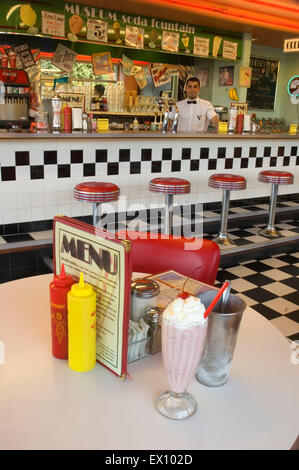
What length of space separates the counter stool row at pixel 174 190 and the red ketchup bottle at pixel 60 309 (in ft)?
8.94

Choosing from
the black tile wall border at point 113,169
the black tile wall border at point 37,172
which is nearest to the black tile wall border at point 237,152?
the black tile wall border at point 113,169

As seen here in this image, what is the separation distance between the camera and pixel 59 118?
4.30 meters

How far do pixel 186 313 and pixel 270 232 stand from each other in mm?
4513

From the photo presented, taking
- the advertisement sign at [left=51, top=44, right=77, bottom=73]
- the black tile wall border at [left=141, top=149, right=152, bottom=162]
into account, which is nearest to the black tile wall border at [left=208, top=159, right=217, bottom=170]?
the black tile wall border at [left=141, top=149, right=152, bottom=162]

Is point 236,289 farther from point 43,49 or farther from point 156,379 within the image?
point 43,49

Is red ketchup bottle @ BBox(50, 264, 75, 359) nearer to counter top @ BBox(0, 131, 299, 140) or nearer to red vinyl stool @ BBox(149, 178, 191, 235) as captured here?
counter top @ BBox(0, 131, 299, 140)

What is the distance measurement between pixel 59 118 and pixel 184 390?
379 cm

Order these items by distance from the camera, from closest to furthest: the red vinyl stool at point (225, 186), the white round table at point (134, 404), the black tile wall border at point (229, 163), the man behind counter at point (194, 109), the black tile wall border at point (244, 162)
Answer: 1. the white round table at point (134, 404)
2. the red vinyl stool at point (225, 186)
3. the black tile wall border at point (229, 163)
4. the black tile wall border at point (244, 162)
5. the man behind counter at point (194, 109)

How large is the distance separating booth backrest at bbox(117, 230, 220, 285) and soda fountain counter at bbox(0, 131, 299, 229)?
7.87 ft

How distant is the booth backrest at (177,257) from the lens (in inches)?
69.2

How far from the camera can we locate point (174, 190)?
168 inches

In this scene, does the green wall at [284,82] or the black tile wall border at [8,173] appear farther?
the green wall at [284,82]

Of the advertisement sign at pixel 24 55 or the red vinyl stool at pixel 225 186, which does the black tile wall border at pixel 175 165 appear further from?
the advertisement sign at pixel 24 55

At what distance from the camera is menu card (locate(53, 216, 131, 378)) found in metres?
0.99
